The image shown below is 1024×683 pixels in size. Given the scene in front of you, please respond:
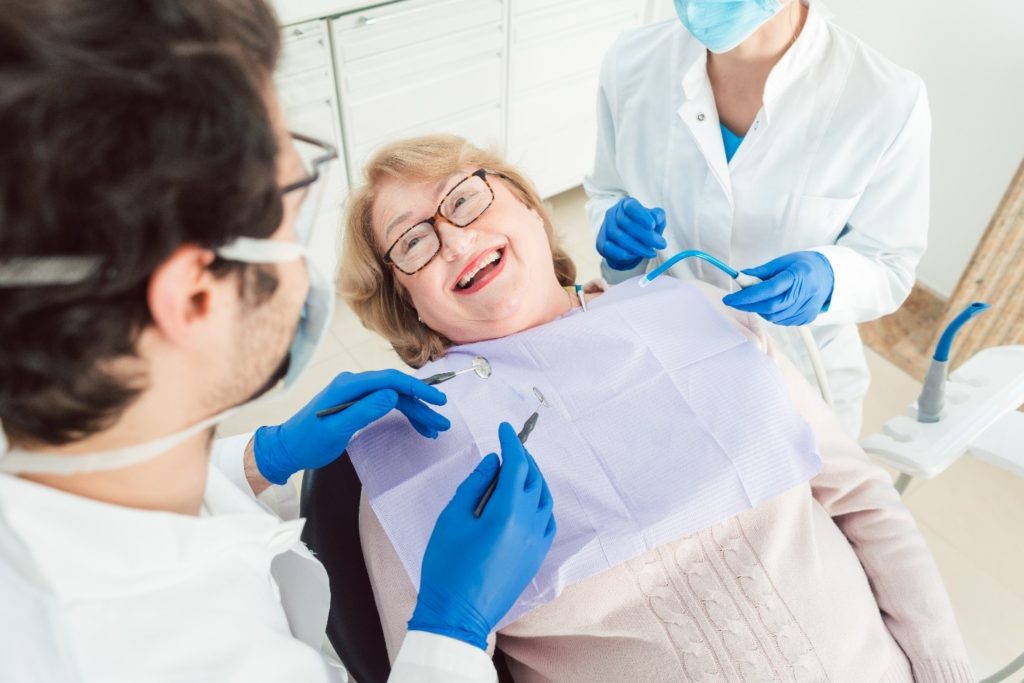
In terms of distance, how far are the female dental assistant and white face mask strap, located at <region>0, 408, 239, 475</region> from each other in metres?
0.95

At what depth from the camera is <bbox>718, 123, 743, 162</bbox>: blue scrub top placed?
152cm

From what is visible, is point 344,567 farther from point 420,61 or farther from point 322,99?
point 420,61

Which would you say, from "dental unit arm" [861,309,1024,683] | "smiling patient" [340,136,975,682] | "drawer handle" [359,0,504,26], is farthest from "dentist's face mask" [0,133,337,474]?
"drawer handle" [359,0,504,26]

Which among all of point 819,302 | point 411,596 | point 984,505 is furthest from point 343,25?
point 984,505

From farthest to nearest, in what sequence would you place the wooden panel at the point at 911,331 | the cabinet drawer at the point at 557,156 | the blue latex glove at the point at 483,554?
the cabinet drawer at the point at 557,156 < the wooden panel at the point at 911,331 < the blue latex glove at the point at 483,554

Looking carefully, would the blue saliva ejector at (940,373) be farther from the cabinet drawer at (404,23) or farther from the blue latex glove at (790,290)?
the cabinet drawer at (404,23)

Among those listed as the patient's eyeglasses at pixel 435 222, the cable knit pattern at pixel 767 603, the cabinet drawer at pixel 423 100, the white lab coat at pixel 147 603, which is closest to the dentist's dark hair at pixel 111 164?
the white lab coat at pixel 147 603

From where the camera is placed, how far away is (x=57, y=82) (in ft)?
1.68

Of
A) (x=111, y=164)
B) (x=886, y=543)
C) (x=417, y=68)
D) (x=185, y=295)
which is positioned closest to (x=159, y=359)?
(x=185, y=295)

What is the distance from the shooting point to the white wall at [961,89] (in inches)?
86.8

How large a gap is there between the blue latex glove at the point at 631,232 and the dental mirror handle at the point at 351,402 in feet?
1.59

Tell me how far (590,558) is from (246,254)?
2.23ft

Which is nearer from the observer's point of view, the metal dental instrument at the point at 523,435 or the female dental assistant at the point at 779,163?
the metal dental instrument at the point at 523,435

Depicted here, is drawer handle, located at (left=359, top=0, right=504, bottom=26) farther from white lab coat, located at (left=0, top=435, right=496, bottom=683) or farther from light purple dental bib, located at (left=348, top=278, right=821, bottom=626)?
white lab coat, located at (left=0, top=435, right=496, bottom=683)
